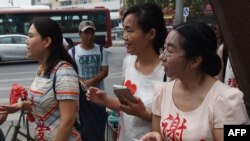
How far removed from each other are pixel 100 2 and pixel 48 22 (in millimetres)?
68206

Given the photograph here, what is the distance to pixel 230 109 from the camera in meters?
1.91

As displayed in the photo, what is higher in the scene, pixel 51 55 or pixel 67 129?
pixel 51 55

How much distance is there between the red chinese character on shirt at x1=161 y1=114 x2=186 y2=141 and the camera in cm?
201

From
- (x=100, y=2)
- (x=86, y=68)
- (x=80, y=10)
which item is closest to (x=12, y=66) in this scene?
(x=80, y=10)

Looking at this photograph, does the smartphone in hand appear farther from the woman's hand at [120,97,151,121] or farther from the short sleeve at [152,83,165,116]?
the short sleeve at [152,83,165,116]

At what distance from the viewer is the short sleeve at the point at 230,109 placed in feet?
6.24

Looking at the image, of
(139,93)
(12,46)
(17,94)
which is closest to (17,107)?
(17,94)

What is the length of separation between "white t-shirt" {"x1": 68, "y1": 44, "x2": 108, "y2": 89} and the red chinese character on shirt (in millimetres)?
2982

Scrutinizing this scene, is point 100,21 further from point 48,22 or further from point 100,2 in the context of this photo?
point 100,2

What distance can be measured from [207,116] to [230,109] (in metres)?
0.11

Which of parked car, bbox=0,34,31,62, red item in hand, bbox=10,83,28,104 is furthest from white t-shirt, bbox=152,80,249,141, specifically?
parked car, bbox=0,34,31,62

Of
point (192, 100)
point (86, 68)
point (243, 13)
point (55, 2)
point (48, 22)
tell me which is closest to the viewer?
point (192, 100)

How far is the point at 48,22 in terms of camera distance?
2.81 metres

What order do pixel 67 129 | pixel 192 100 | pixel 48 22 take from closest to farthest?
pixel 192 100
pixel 67 129
pixel 48 22
